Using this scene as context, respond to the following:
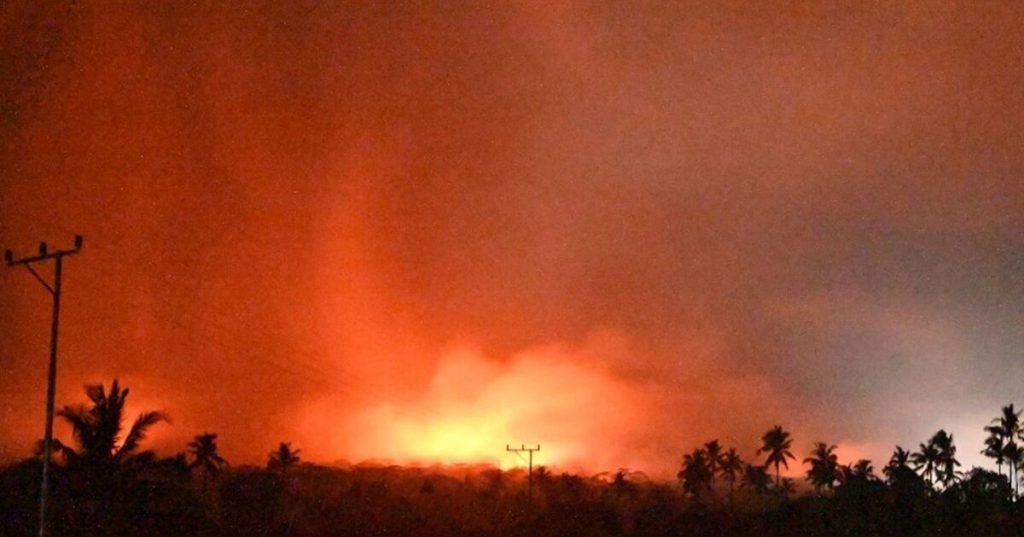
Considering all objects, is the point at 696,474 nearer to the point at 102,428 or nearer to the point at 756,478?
the point at 756,478

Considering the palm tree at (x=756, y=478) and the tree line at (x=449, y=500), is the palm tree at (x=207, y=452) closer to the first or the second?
the tree line at (x=449, y=500)

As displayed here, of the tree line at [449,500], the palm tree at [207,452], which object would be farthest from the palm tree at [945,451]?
the palm tree at [207,452]

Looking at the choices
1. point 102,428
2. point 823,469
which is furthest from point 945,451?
point 102,428

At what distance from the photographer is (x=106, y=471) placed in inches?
1427

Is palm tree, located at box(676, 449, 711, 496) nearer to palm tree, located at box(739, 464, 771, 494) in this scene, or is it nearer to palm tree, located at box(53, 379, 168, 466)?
palm tree, located at box(739, 464, 771, 494)

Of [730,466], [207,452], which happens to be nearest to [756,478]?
[730,466]

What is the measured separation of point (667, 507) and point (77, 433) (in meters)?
47.5

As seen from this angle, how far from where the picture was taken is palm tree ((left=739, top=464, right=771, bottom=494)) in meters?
116

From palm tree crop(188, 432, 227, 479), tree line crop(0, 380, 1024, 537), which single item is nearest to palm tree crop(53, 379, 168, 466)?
tree line crop(0, 380, 1024, 537)

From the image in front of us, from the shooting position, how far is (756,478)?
4626 inches

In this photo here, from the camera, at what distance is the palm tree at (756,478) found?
116m

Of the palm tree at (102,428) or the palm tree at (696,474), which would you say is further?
the palm tree at (696,474)

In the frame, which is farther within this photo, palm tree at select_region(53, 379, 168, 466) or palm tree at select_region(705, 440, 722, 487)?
palm tree at select_region(705, 440, 722, 487)

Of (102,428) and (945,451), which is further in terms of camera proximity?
(945,451)
